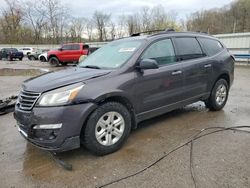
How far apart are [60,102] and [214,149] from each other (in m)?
2.33

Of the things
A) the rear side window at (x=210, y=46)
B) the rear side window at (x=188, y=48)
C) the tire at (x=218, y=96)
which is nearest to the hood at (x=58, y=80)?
the rear side window at (x=188, y=48)

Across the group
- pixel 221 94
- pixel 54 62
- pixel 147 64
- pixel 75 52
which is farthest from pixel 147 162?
pixel 54 62

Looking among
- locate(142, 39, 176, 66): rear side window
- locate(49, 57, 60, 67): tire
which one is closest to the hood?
locate(142, 39, 176, 66): rear side window

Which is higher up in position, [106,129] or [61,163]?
[106,129]

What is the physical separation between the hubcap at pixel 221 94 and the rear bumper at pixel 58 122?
11.1ft

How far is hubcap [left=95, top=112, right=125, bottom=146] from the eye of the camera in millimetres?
3633

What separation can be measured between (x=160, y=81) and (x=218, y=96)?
2.06 meters

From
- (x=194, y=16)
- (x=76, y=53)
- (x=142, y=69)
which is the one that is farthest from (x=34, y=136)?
(x=194, y=16)

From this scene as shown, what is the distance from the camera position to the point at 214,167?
10.8 feet

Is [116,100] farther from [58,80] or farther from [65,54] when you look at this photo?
[65,54]

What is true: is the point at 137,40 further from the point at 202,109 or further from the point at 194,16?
the point at 194,16

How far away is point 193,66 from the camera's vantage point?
5.00 metres

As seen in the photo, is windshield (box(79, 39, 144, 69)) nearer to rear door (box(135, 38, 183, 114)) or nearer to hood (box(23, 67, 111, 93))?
rear door (box(135, 38, 183, 114))

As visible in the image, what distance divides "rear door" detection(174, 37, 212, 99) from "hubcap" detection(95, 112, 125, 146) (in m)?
1.68
